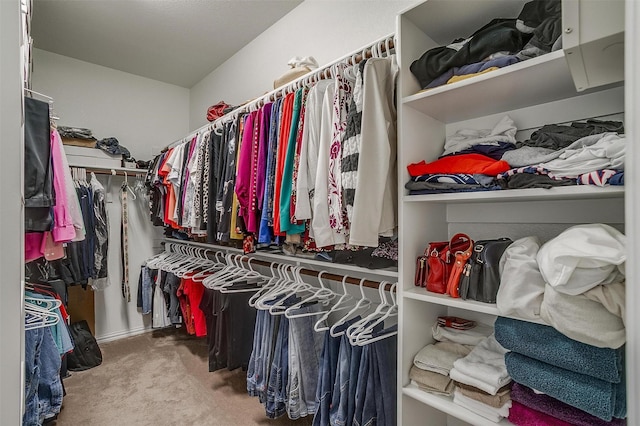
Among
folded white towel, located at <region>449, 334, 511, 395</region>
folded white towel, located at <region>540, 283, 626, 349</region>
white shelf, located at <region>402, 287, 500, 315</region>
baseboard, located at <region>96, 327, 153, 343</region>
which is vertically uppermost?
folded white towel, located at <region>540, 283, 626, 349</region>

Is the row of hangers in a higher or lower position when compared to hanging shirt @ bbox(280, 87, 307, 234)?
lower

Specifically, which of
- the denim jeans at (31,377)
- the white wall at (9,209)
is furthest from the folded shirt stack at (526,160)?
the denim jeans at (31,377)

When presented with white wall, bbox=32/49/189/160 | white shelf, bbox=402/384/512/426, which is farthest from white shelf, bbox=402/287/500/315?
white wall, bbox=32/49/189/160

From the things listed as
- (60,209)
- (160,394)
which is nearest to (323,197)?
(60,209)

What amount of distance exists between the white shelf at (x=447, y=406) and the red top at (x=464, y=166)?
32.3 inches

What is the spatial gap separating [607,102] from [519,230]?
20.6 inches

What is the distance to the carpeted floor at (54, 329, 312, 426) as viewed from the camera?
197cm

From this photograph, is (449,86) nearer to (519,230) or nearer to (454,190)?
(454,190)

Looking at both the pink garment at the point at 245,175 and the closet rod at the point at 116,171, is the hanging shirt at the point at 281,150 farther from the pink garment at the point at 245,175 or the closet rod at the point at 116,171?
the closet rod at the point at 116,171

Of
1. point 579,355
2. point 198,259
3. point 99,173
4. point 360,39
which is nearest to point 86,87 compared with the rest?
point 99,173

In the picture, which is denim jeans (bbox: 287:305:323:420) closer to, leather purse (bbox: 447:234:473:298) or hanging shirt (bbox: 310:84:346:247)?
hanging shirt (bbox: 310:84:346:247)

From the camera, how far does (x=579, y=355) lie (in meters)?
0.88

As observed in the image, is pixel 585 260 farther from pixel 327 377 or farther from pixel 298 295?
pixel 298 295

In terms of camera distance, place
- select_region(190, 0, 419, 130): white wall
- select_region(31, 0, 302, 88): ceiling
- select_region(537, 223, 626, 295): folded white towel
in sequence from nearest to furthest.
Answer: select_region(537, 223, 626, 295): folded white towel, select_region(190, 0, 419, 130): white wall, select_region(31, 0, 302, 88): ceiling
